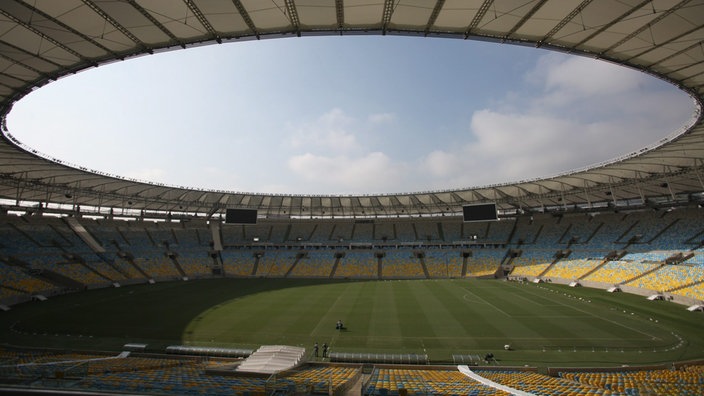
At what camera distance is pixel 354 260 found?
58.3 m

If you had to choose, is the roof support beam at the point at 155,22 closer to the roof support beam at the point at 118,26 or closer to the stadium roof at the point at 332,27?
the stadium roof at the point at 332,27

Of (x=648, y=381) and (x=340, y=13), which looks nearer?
(x=340, y=13)

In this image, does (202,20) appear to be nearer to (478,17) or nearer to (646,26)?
(478,17)

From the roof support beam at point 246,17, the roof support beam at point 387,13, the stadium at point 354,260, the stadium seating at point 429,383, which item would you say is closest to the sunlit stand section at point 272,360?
the stadium at point 354,260

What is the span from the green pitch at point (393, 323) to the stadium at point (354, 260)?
0.78ft

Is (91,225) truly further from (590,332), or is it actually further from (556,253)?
(556,253)

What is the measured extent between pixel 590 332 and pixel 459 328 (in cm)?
873

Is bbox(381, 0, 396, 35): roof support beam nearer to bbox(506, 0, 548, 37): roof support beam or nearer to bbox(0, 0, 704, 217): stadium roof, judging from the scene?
bbox(0, 0, 704, 217): stadium roof

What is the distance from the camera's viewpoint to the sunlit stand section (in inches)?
632

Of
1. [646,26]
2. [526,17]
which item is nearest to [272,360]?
[526,17]

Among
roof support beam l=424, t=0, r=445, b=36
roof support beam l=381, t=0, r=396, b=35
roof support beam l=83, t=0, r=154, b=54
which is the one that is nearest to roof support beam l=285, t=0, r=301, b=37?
roof support beam l=381, t=0, r=396, b=35

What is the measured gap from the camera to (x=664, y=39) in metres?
12.1

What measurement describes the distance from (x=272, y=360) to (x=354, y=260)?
41.7 metres

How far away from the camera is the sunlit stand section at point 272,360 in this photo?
1605cm
